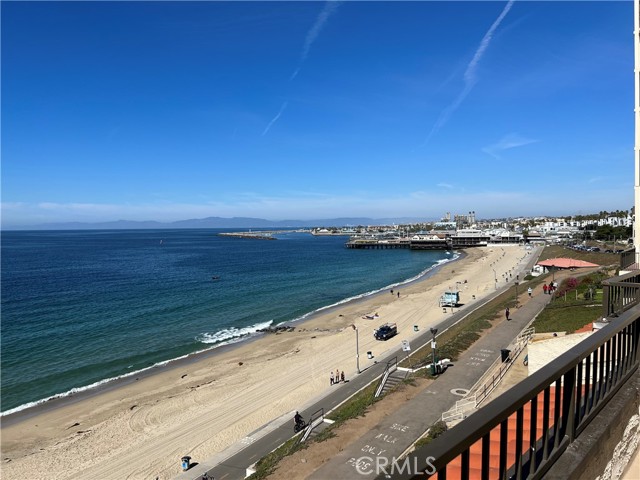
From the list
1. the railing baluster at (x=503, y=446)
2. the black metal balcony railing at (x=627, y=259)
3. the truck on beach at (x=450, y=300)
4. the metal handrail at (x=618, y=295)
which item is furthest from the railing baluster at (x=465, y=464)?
the truck on beach at (x=450, y=300)

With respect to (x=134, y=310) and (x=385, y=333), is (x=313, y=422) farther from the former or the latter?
(x=134, y=310)

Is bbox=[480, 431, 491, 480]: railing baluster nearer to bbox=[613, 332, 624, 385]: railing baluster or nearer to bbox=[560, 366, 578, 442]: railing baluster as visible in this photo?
bbox=[560, 366, 578, 442]: railing baluster

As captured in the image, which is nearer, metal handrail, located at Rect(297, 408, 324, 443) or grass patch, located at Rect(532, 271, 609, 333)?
metal handrail, located at Rect(297, 408, 324, 443)

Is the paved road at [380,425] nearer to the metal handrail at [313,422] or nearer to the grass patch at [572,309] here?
the metal handrail at [313,422]

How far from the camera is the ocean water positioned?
94.1 ft

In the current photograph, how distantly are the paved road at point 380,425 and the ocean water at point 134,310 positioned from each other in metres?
15.7

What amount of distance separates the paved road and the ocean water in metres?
15.7

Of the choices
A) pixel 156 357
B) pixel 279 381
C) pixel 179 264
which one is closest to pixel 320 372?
pixel 279 381

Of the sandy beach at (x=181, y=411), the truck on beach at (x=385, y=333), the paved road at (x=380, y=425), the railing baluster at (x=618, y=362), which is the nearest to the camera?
the railing baluster at (x=618, y=362)

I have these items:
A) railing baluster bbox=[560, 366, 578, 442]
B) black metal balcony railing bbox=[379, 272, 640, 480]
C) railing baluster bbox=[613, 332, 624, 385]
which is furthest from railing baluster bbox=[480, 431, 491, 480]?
railing baluster bbox=[613, 332, 624, 385]

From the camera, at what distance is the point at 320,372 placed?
25688 mm

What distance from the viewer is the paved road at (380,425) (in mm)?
11195

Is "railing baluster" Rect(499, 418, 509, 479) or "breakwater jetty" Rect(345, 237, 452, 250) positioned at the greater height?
"railing baluster" Rect(499, 418, 509, 479)

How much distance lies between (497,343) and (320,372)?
35.6 feet
